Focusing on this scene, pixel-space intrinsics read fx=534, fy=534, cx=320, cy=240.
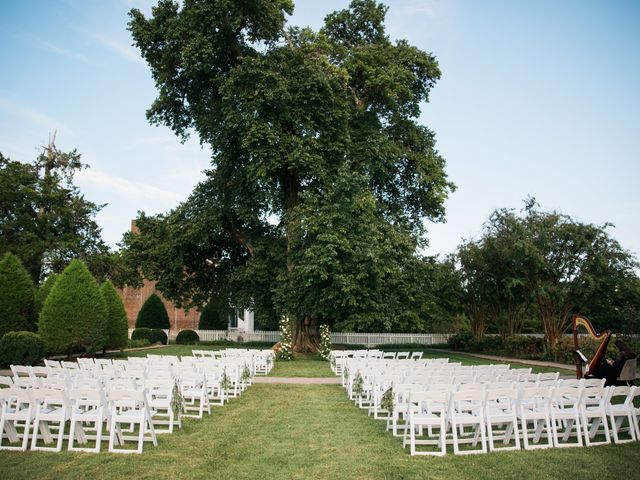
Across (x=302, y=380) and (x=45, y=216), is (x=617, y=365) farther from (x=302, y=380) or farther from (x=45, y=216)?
(x=45, y=216)

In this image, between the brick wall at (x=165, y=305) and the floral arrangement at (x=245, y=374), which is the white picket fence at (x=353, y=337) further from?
the floral arrangement at (x=245, y=374)

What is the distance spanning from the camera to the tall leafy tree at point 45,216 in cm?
3622

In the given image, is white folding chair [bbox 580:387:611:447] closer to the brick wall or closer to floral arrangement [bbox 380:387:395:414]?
floral arrangement [bbox 380:387:395:414]

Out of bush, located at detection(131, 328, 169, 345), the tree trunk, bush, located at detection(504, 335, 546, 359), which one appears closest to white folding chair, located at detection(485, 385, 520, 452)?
bush, located at detection(504, 335, 546, 359)

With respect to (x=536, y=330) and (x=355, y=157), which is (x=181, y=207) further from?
(x=536, y=330)

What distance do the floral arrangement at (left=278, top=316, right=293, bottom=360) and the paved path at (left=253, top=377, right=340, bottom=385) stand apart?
773 centimetres

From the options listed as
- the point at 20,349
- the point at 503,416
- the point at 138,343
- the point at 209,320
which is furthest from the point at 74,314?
the point at 209,320

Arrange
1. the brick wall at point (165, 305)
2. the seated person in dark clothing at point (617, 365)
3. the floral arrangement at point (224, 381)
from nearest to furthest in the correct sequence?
the seated person in dark clothing at point (617, 365)
the floral arrangement at point (224, 381)
the brick wall at point (165, 305)

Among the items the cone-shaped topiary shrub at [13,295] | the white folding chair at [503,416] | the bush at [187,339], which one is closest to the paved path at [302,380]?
the white folding chair at [503,416]

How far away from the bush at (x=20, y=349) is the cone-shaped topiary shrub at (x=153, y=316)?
21.9 metres

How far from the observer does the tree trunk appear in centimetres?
2820

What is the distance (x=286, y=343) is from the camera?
88.0 ft

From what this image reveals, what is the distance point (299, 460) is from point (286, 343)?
19.7m

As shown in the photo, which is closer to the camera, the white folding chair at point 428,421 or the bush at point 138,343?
the white folding chair at point 428,421
